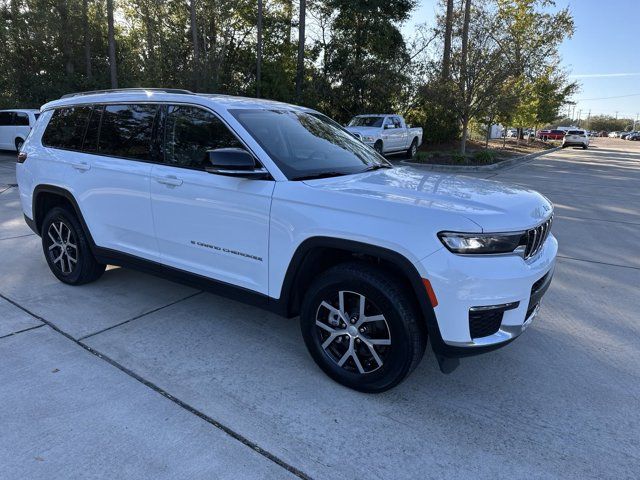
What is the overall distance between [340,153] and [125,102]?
1950mm

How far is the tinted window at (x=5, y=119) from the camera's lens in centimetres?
1730

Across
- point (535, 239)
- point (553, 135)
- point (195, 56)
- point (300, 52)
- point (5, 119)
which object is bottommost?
point (535, 239)

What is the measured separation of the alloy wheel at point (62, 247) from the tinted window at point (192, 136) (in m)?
1.61

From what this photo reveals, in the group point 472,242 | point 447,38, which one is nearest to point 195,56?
point 447,38

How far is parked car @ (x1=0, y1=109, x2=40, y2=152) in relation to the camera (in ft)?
55.0

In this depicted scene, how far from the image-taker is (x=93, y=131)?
434cm

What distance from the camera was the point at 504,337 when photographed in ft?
8.86

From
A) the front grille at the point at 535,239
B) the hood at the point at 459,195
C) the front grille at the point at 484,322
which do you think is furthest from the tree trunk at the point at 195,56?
the front grille at the point at 484,322

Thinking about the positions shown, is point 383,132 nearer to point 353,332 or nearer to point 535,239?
point 535,239

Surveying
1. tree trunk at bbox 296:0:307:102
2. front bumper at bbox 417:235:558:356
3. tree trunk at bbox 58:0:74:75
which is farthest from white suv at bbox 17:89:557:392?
tree trunk at bbox 58:0:74:75

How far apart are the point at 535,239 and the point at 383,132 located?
14.5 m

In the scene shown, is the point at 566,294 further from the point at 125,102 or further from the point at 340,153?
the point at 125,102

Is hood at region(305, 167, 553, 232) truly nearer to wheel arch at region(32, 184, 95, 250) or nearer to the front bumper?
the front bumper

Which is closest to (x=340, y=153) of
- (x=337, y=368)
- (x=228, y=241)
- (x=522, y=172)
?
(x=228, y=241)
